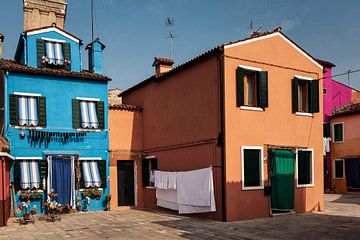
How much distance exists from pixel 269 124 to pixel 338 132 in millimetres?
14896

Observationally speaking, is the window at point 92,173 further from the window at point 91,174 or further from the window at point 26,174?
the window at point 26,174

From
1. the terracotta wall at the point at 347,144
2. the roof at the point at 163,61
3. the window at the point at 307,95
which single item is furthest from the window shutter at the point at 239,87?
the terracotta wall at the point at 347,144

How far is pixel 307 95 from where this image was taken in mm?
15984

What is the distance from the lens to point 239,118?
13867 millimetres

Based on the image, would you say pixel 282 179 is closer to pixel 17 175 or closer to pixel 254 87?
pixel 254 87

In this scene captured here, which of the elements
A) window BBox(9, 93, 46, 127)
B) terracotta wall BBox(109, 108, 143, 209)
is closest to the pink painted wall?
terracotta wall BBox(109, 108, 143, 209)

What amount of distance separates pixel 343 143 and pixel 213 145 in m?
16.3

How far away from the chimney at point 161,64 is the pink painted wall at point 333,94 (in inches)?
619

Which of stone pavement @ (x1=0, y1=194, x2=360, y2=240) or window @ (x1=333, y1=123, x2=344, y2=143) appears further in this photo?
window @ (x1=333, y1=123, x2=344, y2=143)

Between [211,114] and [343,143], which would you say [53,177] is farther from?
[343,143]

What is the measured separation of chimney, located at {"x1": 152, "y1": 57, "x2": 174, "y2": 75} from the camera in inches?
727

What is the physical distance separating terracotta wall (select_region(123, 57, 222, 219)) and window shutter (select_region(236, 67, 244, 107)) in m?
0.74

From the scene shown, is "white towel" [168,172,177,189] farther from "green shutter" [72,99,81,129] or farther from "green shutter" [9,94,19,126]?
"green shutter" [9,94,19,126]

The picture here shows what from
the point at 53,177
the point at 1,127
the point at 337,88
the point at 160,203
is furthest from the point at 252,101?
the point at 337,88
